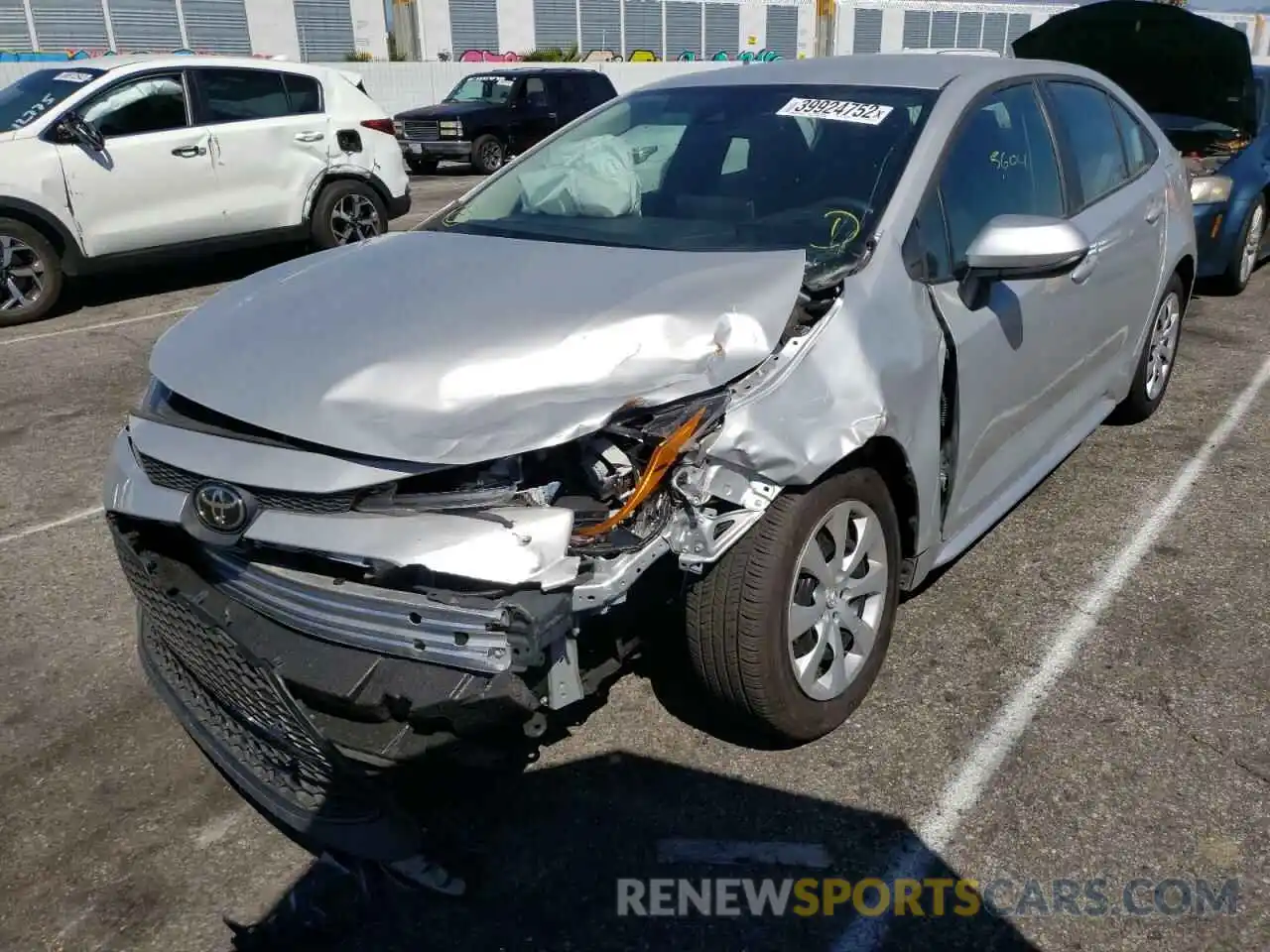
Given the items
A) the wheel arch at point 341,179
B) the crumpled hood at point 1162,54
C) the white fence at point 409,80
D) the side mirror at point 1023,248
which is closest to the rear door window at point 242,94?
the wheel arch at point 341,179

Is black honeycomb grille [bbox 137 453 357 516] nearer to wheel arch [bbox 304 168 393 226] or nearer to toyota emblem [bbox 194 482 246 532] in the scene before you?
toyota emblem [bbox 194 482 246 532]

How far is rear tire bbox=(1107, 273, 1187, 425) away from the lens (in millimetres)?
4844

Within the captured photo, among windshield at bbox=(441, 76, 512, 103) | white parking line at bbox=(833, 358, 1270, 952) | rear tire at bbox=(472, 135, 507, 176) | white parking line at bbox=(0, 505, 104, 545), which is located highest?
windshield at bbox=(441, 76, 512, 103)

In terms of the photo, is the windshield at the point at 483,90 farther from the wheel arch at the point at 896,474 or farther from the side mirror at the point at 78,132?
the wheel arch at the point at 896,474

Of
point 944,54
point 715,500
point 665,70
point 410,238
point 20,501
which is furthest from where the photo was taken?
point 665,70

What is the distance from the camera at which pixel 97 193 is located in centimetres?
795

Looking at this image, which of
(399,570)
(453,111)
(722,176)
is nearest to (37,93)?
(722,176)

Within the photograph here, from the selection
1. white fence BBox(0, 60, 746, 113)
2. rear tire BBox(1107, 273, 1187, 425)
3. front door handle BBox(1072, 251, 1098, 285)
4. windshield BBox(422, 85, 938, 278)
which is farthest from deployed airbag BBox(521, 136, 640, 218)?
white fence BBox(0, 60, 746, 113)

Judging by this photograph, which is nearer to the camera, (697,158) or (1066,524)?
(697,158)

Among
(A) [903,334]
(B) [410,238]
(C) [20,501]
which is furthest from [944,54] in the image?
(C) [20,501]

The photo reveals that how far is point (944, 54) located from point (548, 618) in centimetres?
297

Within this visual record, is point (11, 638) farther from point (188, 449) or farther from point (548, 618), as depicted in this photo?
point (548, 618)

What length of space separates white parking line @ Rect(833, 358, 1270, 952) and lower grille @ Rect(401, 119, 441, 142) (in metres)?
14.3

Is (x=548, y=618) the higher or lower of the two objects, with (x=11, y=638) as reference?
higher
